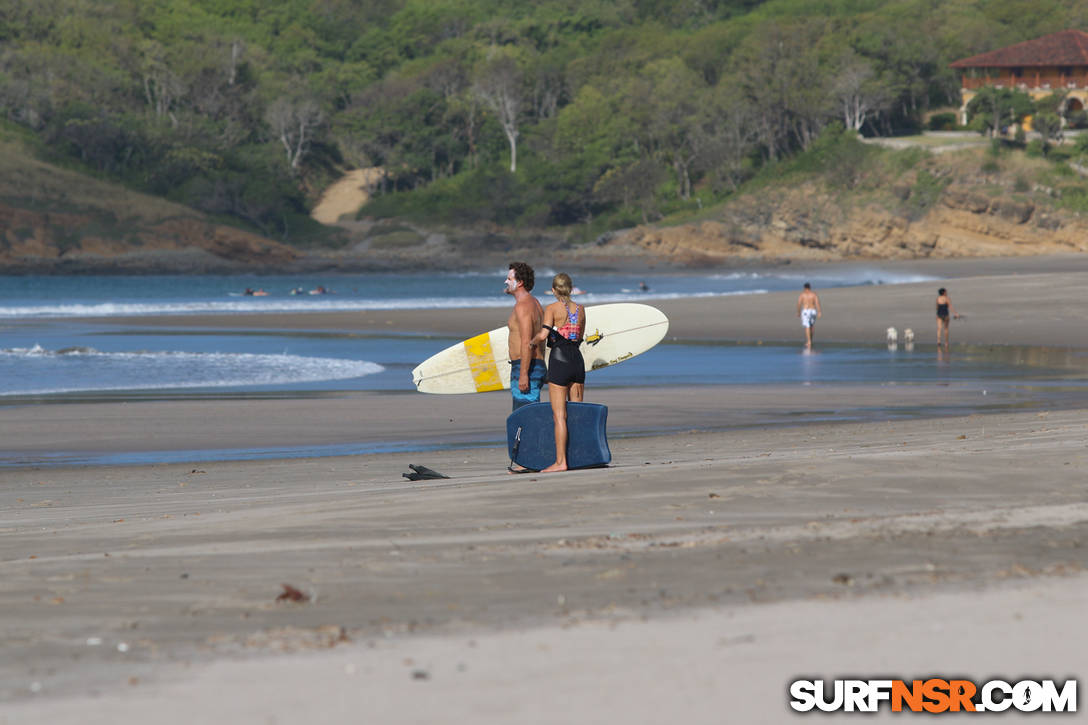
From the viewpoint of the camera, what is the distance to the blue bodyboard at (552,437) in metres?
8.73

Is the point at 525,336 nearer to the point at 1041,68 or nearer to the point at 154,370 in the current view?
the point at 154,370

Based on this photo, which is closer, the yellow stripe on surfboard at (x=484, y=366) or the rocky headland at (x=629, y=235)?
the yellow stripe on surfboard at (x=484, y=366)

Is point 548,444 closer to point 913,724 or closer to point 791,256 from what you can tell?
point 913,724

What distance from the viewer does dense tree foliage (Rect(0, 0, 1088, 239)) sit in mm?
87750

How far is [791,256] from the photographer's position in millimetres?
76688

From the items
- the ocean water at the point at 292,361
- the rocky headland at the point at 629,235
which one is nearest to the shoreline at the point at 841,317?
the ocean water at the point at 292,361

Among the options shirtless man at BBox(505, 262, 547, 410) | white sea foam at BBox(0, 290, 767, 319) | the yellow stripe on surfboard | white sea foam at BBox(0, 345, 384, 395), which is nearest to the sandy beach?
shirtless man at BBox(505, 262, 547, 410)

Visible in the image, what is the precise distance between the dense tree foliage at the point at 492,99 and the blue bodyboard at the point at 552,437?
77.3 metres

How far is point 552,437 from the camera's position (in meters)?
8.75

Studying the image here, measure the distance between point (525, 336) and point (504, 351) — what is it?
306 cm

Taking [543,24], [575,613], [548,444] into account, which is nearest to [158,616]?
[575,613]

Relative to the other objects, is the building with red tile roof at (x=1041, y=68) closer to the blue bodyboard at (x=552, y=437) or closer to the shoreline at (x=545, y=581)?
the blue bodyboard at (x=552, y=437)

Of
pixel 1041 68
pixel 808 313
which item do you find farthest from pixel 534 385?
pixel 1041 68

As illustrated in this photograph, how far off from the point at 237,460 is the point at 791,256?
68827 millimetres
